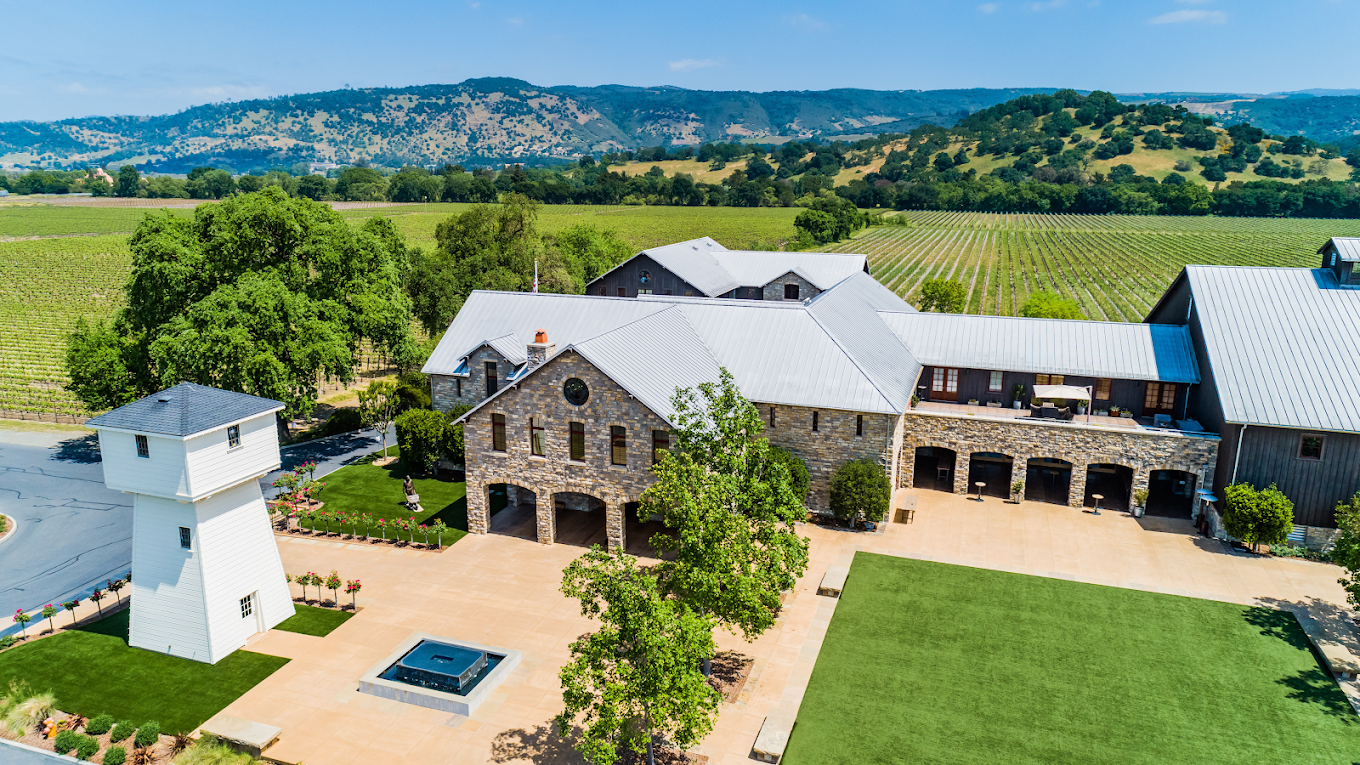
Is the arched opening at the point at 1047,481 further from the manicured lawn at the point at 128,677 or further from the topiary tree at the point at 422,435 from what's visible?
the manicured lawn at the point at 128,677

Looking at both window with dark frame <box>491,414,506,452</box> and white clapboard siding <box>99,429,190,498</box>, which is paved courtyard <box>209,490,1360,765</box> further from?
white clapboard siding <box>99,429,190,498</box>

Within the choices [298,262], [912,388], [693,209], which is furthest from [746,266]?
[693,209]

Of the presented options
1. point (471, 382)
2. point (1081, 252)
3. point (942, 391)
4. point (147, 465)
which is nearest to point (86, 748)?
point (147, 465)

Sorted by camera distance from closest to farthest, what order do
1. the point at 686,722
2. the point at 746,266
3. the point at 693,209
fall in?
the point at 686,722, the point at 746,266, the point at 693,209

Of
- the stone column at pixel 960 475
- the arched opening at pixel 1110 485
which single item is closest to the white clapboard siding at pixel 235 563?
the stone column at pixel 960 475

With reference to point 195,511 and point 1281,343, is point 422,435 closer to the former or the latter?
point 195,511

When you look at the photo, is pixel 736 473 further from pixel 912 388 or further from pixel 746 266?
pixel 746 266
